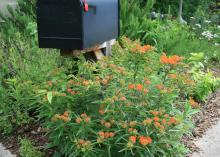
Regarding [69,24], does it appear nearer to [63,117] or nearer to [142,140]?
[63,117]

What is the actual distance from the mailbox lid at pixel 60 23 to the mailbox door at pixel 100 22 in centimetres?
7

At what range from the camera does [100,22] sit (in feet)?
13.9

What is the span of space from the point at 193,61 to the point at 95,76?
2735mm

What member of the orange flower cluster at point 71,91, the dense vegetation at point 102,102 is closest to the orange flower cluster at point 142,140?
the dense vegetation at point 102,102

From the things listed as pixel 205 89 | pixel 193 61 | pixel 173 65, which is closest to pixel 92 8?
pixel 173 65

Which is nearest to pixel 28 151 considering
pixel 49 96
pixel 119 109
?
pixel 49 96

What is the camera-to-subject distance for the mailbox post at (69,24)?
3822mm

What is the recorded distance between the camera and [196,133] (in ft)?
15.4

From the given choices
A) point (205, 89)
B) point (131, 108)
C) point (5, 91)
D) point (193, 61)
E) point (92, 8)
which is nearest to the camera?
point (131, 108)

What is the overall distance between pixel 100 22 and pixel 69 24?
444 mm

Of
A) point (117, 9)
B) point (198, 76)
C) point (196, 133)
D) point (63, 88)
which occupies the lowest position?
point (196, 133)

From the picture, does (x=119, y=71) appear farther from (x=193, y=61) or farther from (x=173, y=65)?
(x=193, y=61)

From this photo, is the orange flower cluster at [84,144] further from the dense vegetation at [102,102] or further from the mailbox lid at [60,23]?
the mailbox lid at [60,23]

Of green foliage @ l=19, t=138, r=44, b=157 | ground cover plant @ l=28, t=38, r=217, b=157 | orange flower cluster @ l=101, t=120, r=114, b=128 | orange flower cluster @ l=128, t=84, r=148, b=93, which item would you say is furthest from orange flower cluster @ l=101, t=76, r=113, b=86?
green foliage @ l=19, t=138, r=44, b=157
